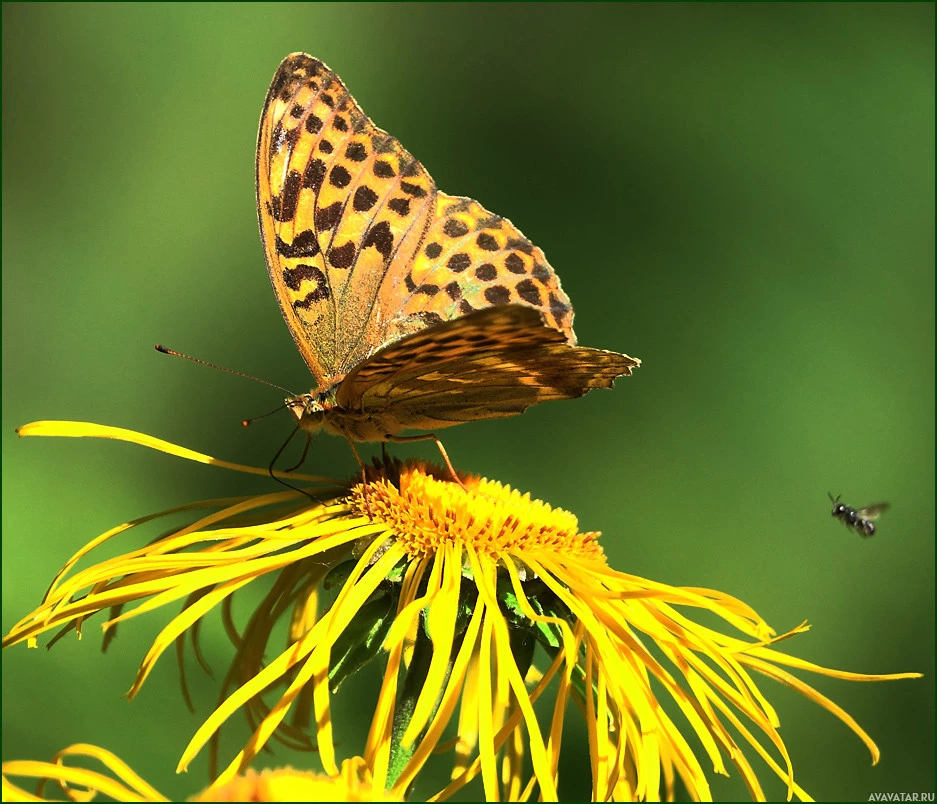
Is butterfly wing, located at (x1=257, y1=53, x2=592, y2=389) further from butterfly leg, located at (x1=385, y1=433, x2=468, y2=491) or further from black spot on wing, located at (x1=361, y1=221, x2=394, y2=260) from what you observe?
butterfly leg, located at (x1=385, y1=433, x2=468, y2=491)

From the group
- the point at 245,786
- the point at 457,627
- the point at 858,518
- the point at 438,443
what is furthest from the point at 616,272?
the point at 245,786

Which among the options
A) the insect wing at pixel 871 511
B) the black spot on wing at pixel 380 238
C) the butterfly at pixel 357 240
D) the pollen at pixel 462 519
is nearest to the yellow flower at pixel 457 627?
the pollen at pixel 462 519

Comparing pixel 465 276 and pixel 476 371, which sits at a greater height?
pixel 465 276

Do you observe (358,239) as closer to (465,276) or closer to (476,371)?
(465,276)

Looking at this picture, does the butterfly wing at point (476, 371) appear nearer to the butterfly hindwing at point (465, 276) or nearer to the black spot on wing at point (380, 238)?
the butterfly hindwing at point (465, 276)

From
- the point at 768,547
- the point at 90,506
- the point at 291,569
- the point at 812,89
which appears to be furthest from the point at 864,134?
the point at 291,569

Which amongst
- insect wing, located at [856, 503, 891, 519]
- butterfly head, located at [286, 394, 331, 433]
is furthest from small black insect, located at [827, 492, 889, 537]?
butterfly head, located at [286, 394, 331, 433]

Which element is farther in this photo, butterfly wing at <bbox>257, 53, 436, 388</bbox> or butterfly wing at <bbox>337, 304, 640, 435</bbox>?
butterfly wing at <bbox>257, 53, 436, 388</bbox>
